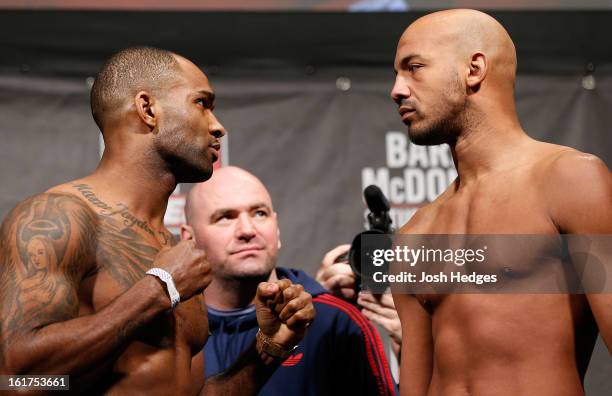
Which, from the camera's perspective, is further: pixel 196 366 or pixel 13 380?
pixel 196 366

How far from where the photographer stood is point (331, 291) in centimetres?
257

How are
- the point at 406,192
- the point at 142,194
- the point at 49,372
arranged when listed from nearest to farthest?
the point at 49,372 → the point at 142,194 → the point at 406,192

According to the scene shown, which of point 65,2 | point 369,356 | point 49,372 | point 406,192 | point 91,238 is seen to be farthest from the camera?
point 65,2

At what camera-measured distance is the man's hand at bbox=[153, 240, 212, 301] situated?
5.65 ft

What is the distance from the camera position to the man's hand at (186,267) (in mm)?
1724

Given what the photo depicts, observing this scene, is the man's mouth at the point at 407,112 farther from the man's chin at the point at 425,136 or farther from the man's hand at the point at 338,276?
the man's hand at the point at 338,276

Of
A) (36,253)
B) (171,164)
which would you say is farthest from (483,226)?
(36,253)

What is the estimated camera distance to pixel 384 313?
8.00 ft

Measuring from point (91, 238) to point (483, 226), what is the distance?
0.77 m

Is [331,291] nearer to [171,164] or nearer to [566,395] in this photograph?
[171,164]

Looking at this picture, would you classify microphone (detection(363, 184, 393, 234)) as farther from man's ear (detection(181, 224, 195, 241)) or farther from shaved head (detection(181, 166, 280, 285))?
man's ear (detection(181, 224, 195, 241))

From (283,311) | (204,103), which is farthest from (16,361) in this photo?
(204,103)

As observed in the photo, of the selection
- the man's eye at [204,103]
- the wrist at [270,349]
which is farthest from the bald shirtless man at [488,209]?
the man's eye at [204,103]

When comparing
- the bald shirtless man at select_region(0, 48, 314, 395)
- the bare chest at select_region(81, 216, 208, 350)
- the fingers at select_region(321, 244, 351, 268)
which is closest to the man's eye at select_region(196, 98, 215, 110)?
the bald shirtless man at select_region(0, 48, 314, 395)
